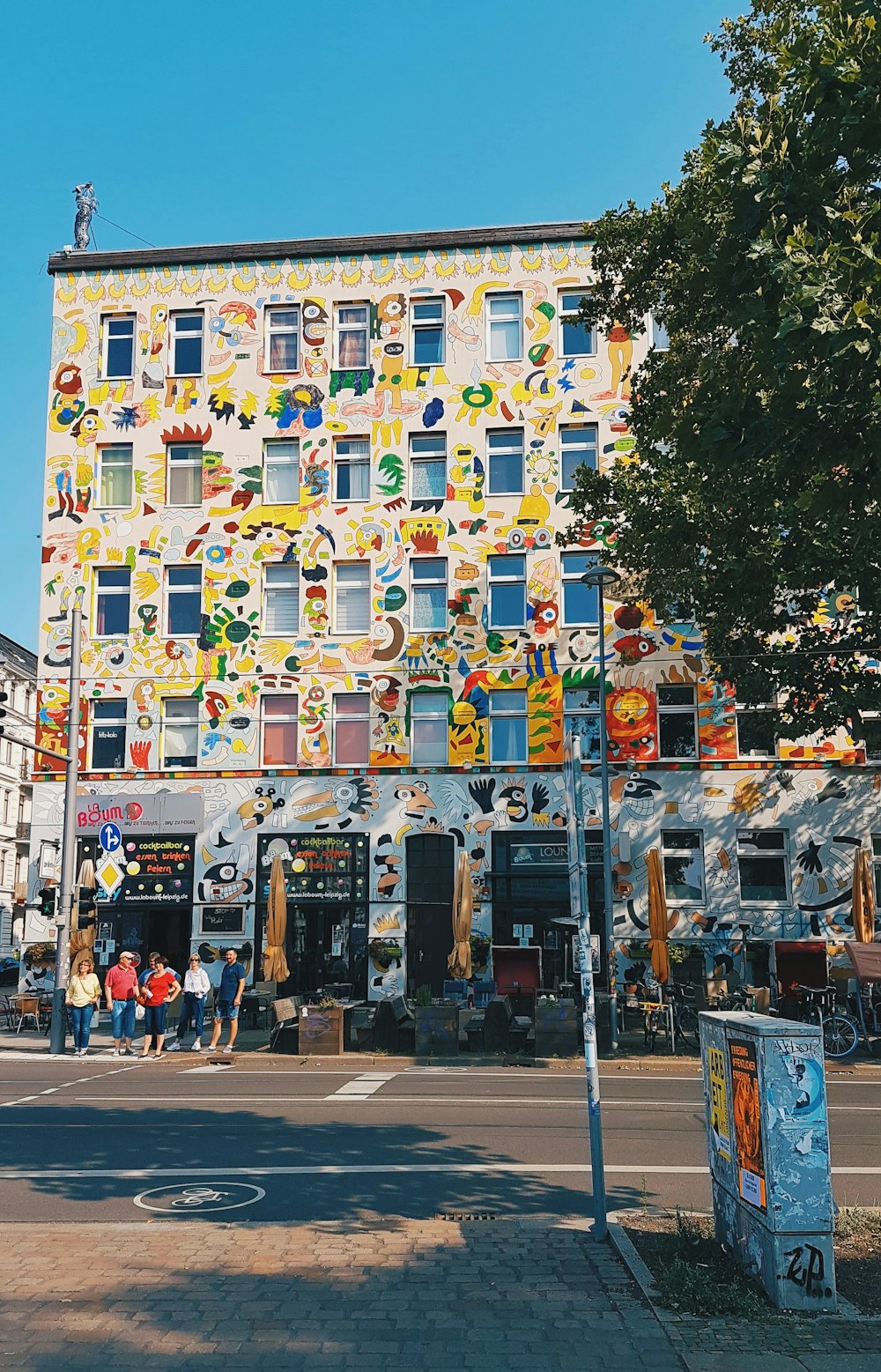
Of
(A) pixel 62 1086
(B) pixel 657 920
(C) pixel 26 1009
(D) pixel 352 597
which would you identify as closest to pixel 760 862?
(B) pixel 657 920

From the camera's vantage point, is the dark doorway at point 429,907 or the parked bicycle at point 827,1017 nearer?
the parked bicycle at point 827,1017

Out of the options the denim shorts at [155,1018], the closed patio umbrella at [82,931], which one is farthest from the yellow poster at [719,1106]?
→ the closed patio umbrella at [82,931]

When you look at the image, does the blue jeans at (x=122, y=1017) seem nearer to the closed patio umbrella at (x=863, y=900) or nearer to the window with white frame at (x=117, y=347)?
the closed patio umbrella at (x=863, y=900)

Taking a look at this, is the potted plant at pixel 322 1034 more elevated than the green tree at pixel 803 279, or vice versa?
the green tree at pixel 803 279

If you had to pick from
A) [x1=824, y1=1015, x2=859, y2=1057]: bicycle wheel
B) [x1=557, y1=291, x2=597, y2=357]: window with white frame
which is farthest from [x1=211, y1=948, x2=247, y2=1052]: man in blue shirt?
[x1=557, y1=291, x2=597, y2=357]: window with white frame

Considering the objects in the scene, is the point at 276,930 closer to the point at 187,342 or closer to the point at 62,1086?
the point at 62,1086

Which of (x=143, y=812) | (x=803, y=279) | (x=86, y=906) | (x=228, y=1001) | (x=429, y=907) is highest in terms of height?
(x=803, y=279)

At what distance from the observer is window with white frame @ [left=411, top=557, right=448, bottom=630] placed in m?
31.5

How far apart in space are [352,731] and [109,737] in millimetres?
6467

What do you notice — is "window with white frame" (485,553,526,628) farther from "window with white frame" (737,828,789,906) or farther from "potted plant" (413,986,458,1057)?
"potted plant" (413,986,458,1057)

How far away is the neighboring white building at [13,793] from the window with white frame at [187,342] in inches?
1311

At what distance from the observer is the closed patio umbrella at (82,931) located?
78.5 feet

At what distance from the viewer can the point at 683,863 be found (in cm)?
2992

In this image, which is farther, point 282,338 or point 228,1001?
point 282,338
